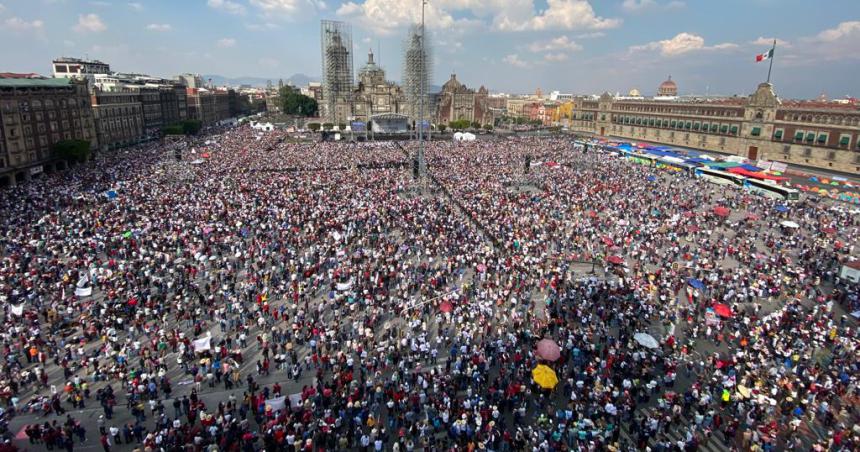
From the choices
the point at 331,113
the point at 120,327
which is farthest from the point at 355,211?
the point at 331,113

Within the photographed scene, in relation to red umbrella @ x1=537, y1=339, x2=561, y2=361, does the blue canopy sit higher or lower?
higher

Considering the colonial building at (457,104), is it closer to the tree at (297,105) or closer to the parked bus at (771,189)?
the tree at (297,105)

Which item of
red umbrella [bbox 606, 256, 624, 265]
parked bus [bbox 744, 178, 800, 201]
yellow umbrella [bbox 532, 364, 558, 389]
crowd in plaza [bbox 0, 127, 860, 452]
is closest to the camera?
crowd in plaza [bbox 0, 127, 860, 452]

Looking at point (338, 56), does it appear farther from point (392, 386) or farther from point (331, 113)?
point (392, 386)

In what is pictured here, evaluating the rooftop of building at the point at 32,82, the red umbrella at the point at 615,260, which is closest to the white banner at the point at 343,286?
the red umbrella at the point at 615,260

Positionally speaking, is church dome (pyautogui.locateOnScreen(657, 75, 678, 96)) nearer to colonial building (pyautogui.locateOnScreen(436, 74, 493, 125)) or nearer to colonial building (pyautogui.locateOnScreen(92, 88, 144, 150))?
Result: colonial building (pyautogui.locateOnScreen(436, 74, 493, 125))

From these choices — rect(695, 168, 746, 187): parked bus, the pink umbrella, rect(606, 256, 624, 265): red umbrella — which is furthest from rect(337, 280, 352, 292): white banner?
rect(695, 168, 746, 187): parked bus
